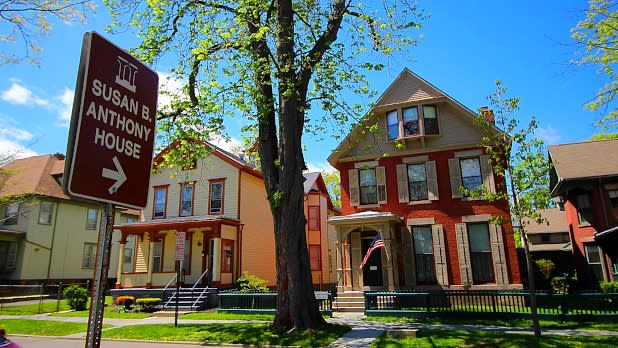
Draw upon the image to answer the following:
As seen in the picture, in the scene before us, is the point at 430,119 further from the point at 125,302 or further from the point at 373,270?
the point at 125,302

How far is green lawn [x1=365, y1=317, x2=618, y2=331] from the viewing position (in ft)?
41.7

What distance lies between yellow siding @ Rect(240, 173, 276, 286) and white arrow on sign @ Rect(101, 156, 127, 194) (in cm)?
2407

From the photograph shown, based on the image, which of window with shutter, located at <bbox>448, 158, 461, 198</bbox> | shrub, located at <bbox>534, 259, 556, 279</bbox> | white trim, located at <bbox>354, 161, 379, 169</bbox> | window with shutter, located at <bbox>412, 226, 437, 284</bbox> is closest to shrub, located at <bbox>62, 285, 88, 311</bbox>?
white trim, located at <bbox>354, 161, 379, 169</bbox>

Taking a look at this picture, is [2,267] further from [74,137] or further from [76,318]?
[74,137]

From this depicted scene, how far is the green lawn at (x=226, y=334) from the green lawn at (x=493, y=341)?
161 centimetres

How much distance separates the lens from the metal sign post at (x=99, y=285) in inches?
95.0

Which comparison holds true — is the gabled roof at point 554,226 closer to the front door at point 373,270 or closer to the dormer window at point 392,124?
the dormer window at point 392,124

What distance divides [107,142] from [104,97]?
28 centimetres

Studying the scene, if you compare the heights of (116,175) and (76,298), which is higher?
(116,175)

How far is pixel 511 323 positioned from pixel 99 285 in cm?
1443

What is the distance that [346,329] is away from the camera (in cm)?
1280

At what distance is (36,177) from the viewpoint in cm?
3259

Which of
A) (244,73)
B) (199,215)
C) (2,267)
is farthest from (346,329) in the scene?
(2,267)

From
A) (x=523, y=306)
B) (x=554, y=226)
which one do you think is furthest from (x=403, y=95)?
(x=554, y=226)
